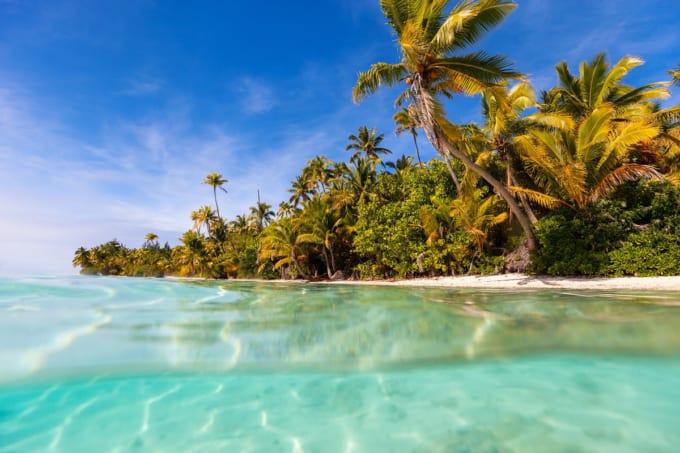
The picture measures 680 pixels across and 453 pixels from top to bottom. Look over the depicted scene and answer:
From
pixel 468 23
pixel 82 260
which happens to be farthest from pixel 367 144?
pixel 82 260

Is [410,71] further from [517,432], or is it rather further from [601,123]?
[517,432]

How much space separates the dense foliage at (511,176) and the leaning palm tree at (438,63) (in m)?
0.04

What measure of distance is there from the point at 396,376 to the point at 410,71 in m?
12.2

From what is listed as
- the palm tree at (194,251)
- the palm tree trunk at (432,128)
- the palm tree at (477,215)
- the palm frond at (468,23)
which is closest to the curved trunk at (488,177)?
the palm tree trunk at (432,128)

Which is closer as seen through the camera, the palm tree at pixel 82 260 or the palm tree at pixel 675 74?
the palm tree at pixel 675 74

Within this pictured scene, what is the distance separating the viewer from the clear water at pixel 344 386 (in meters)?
2.18

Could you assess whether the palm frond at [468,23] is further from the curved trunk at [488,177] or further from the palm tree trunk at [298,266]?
the palm tree trunk at [298,266]

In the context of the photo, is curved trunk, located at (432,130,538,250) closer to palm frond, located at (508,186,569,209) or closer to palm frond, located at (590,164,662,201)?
palm frond, located at (508,186,569,209)

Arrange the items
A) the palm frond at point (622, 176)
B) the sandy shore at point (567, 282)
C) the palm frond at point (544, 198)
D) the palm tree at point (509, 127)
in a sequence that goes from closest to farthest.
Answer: the sandy shore at point (567, 282) → the palm frond at point (622, 176) → the palm frond at point (544, 198) → the palm tree at point (509, 127)

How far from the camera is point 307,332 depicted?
4.55 m

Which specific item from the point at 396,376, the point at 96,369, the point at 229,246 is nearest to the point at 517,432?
the point at 396,376

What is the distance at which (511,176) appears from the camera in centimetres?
1512

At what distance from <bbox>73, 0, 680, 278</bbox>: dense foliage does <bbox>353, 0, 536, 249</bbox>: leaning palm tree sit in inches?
1.7

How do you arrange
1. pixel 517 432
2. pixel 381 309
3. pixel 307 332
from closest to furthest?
pixel 517 432
pixel 307 332
pixel 381 309
